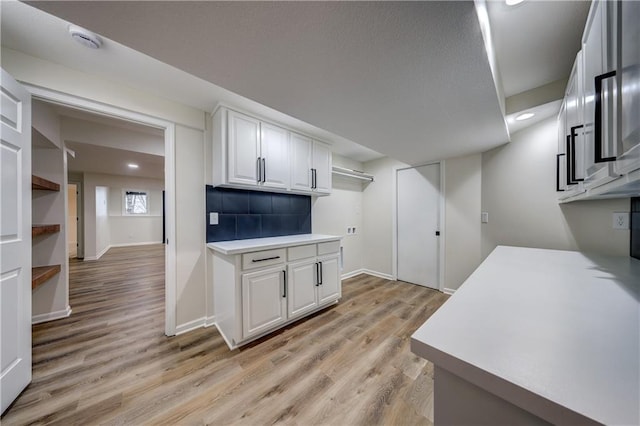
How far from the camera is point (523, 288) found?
96cm

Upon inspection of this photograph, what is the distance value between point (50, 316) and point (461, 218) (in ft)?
16.3

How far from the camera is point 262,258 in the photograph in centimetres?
202

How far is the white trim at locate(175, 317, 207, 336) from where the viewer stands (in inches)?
83.7

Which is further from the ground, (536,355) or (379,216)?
(379,216)

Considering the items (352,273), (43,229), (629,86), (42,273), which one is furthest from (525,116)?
(42,273)

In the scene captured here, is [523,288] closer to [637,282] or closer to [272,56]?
[637,282]

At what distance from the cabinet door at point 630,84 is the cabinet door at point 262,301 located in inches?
83.5

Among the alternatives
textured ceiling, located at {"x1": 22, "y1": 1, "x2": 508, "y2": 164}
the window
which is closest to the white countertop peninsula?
textured ceiling, located at {"x1": 22, "y1": 1, "x2": 508, "y2": 164}

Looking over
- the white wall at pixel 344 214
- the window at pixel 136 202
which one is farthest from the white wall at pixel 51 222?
the window at pixel 136 202

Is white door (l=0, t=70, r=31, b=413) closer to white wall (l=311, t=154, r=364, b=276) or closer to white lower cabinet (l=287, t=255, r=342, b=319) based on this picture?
white lower cabinet (l=287, t=255, r=342, b=319)

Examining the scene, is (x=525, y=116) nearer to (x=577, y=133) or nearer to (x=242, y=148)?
(x=577, y=133)

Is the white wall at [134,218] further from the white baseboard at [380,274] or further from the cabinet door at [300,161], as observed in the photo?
the white baseboard at [380,274]

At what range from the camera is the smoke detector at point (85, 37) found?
51.0 inches

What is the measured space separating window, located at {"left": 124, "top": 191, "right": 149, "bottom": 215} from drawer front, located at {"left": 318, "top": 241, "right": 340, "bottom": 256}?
7.96 metres
